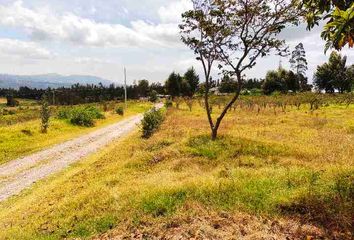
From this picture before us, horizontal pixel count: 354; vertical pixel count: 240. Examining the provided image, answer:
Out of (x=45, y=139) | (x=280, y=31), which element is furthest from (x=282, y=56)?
(x=45, y=139)

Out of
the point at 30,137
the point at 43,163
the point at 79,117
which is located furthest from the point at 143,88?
the point at 43,163

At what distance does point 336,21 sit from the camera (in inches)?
332

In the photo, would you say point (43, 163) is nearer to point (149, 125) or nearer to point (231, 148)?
point (149, 125)

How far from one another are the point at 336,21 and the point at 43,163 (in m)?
17.1

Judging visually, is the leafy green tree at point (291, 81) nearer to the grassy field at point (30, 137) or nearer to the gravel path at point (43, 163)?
the grassy field at point (30, 137)

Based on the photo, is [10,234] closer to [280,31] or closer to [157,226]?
[157,226]

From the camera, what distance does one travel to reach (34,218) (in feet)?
39.8

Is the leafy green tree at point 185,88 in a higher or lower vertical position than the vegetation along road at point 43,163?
higher

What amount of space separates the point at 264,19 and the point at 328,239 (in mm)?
Answer: 12858

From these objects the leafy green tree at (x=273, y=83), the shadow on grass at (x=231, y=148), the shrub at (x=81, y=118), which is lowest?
the shrub at (x=81, y=118)

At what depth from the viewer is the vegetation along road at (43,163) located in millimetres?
17453

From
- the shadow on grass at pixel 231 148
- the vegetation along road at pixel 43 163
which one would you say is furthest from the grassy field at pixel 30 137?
the shadow on grass at pixel 231 148

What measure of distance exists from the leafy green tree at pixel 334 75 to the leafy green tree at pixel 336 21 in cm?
7922

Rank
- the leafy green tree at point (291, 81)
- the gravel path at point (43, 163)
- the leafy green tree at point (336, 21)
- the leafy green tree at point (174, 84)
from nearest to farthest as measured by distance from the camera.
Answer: the leafy green tree at point (336, 21) < the gravel path at point (43, 163) < the leafy green tree at point (291, 81) < the leafy green tree at point (174, 84)
